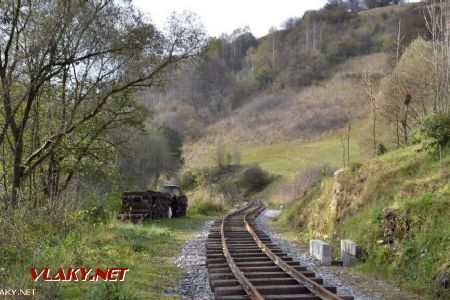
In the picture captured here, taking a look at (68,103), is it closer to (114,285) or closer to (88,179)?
(88,179)

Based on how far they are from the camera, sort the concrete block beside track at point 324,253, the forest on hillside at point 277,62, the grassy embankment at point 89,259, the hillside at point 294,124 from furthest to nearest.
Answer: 1. the forest on hillside at point 277,62
2. the hillside at point 294,124
3. the concrete block beside track at point 324,253
4. the grassy embankment at point 89,259

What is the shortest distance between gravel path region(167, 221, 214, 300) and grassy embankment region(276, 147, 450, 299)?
3.69 m

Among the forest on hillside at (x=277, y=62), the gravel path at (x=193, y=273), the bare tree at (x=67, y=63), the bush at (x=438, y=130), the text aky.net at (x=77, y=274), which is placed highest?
the forest on hillside at (x=277, y=62)

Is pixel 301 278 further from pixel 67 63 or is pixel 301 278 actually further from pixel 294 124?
pixel 294 124

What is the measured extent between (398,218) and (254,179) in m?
54.0

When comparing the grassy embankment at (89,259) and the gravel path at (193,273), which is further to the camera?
the gravel path at (193,273)

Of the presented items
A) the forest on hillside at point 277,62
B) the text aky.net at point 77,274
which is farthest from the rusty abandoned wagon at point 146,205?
the forest on hillside at point 277,62

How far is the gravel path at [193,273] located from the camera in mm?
8742

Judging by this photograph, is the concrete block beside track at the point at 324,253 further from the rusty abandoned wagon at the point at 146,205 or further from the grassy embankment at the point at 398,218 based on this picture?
the rusty abandoned wagon at the point at 146,205

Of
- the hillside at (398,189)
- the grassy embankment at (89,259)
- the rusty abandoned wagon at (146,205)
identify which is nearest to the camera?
the grassy embankment at (89,259)

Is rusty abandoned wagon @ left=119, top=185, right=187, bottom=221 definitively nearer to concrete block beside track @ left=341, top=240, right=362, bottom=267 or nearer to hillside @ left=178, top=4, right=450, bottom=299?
hillside @ left=178, top=4, right=450, bottom=299

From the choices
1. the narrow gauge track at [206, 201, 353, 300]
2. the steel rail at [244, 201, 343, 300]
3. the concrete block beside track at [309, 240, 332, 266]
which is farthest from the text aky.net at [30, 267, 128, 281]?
the concrete block beside track at [309, 240, 332, 266]

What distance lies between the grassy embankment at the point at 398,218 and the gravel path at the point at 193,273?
3.69 metres

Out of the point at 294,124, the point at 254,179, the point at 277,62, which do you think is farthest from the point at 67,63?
the point at 277,62
